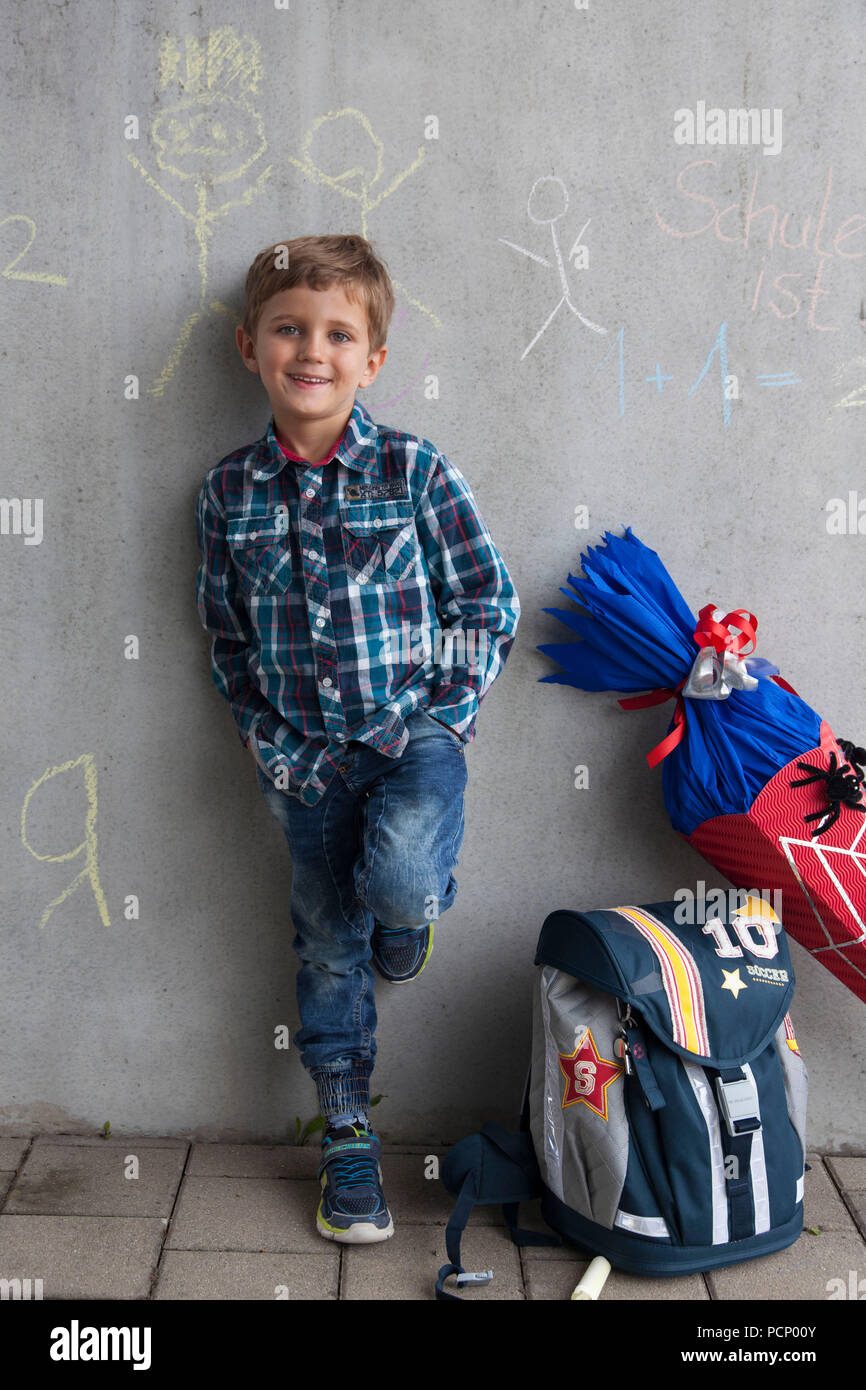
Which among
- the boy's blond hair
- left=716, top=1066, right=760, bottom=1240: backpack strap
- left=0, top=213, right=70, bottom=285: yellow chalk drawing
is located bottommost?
left=716, top=1066, right=760, bottom=1240: backpack strap

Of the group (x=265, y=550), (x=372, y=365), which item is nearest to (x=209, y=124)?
(x=372, y=365)

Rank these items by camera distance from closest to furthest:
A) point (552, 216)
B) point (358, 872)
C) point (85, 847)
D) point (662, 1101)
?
point (662, 1101)
point (358, 872)
point (552, 216)
point (85, 847)

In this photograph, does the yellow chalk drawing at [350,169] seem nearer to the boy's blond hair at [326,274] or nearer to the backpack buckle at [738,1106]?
the boy's blond hair at [326,274]

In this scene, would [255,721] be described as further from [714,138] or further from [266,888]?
[714,138]

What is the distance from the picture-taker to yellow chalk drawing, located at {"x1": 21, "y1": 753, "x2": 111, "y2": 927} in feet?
7.36

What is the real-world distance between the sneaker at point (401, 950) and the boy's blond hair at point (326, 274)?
41.4 inches

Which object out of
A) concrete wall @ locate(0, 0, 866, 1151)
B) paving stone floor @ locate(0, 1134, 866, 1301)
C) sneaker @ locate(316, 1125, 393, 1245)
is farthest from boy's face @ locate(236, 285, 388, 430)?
paving stone floor @ locate(0, 1134, 866, 1301)

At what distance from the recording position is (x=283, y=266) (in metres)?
1.97

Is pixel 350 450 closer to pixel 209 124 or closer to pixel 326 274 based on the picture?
pixel 326 274

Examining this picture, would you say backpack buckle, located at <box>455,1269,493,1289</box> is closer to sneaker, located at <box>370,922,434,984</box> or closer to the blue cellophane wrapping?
sneaker, located at <box>370,922,434,984</box>

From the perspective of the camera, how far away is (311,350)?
6.31 feet

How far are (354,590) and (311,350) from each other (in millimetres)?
407

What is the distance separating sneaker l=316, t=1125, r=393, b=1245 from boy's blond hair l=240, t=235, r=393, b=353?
1424 millimetres

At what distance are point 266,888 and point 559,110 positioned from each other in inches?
61.0
